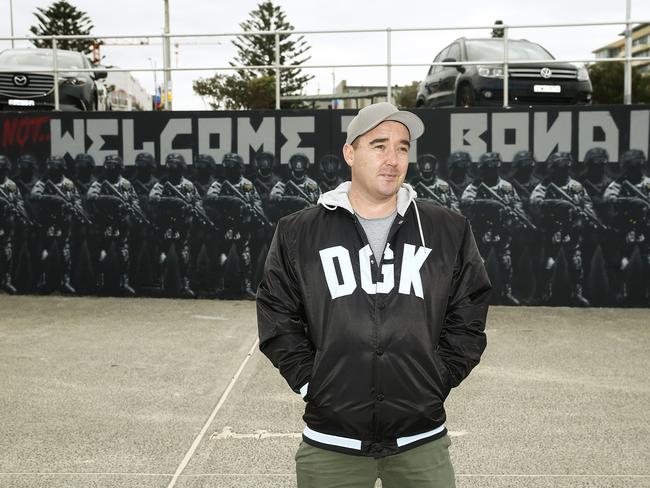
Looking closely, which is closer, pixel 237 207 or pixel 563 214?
pixel 563 214

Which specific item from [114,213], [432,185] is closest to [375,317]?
[432,185]

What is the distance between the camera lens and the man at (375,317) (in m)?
2.63

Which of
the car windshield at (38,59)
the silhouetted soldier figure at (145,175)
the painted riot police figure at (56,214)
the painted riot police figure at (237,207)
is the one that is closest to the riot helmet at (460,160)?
the painted riot police figure at (237,207)

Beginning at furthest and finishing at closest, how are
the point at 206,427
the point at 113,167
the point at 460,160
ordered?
the point at 113,167 → the point at 460,160 → the point at 206,427

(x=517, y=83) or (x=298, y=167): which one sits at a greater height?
(x=517, y=83)

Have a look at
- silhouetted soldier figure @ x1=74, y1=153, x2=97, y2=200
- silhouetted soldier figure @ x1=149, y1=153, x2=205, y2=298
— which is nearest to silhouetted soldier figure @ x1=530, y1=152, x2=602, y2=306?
silhouetted soldier figure @ x1=149, y1=153, x2=205, y2=298

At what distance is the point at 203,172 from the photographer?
1227cm

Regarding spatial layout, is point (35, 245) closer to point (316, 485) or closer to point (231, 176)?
point (231, 176)

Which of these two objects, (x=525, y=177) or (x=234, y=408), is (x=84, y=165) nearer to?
(x=525, y=177)

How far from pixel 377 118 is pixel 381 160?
0.50 ft

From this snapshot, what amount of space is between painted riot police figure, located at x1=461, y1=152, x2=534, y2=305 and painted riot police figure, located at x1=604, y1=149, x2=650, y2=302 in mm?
1291

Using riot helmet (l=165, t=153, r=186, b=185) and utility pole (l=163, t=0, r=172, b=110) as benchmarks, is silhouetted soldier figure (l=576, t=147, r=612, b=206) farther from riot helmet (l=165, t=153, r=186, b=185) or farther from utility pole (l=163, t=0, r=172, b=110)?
utility pole (l=163, t=0, r=172, b=110)

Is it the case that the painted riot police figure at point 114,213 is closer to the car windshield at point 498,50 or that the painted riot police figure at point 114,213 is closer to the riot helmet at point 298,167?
the riot helmet at point 298,167

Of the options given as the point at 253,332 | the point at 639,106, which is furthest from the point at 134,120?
the point at 639,106
